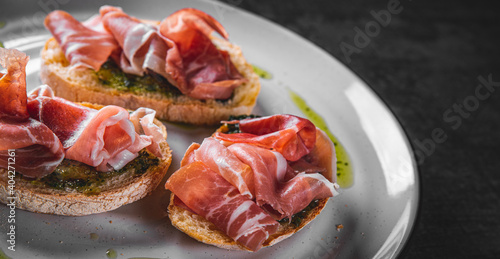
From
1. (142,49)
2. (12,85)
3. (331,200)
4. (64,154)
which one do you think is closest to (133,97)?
(142,49)

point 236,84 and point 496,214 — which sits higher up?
point 236,84

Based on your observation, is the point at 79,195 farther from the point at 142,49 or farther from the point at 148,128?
the point at 142,49

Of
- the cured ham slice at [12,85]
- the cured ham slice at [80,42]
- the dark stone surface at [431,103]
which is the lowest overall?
the dark stone surface at [431,103]

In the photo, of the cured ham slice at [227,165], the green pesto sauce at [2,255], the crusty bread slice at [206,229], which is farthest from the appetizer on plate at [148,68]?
the green pesto sauce at [2,255]

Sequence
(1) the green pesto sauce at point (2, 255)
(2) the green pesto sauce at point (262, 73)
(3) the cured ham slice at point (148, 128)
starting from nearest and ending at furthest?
(1) the green pesto sauce at point (2, 255) < (3) the cured ham slice at point (148, 128) < (2) the green pesto sauce at point (262, 73)

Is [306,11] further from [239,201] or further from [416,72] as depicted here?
[239,201]

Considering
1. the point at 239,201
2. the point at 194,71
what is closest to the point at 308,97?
the point at 194,71

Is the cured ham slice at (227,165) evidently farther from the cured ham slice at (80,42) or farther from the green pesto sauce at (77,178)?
the cured ham slice at (80,42)
